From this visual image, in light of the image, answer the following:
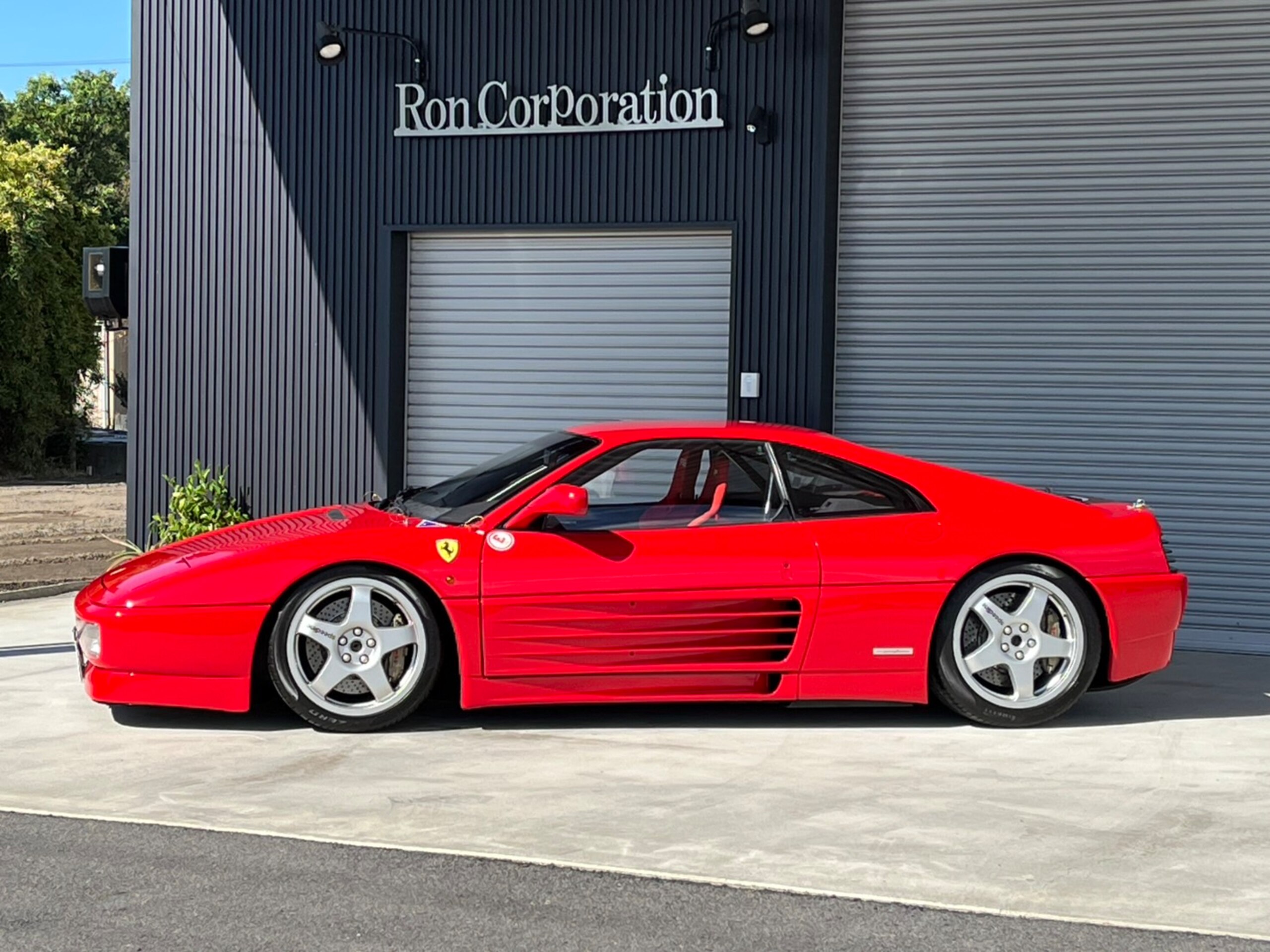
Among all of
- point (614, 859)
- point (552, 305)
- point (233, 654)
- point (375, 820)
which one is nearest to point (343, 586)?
point (233, 654)

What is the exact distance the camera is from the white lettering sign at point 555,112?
1081 cm

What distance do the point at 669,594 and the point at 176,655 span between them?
192 centimetres

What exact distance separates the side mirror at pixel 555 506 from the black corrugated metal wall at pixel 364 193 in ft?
14.5

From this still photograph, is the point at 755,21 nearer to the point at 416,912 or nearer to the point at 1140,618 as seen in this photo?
the point at 1140,618

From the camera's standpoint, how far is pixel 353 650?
6340 mm

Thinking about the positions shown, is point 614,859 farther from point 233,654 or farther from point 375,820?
→ point 233,654

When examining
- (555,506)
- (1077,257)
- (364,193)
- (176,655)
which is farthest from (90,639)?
(1077,257)

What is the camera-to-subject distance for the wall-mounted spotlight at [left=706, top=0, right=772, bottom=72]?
10.2 m

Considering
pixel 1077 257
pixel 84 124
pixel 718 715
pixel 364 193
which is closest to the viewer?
pixel 718 715

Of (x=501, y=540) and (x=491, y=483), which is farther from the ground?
(x=491, y=483)

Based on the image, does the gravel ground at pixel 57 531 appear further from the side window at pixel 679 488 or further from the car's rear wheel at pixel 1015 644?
the car's rear wheel at pixel 1015 644

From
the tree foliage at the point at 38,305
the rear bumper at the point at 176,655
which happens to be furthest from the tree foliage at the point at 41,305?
the rear bumper at the point at 176,655

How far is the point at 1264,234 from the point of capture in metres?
9.88

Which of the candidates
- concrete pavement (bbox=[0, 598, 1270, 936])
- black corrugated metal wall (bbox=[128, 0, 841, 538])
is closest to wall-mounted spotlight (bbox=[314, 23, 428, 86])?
black corrugated metal wall (bbox=[128, 0, 841, 538])
